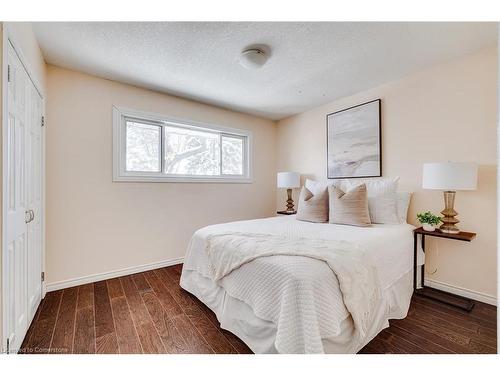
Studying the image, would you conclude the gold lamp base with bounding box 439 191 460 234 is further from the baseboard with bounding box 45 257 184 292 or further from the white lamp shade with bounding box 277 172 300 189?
the baseboard with bounding box 45 257 184 292

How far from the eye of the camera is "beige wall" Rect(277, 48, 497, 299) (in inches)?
80.8

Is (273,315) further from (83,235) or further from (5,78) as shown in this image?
(83,235)

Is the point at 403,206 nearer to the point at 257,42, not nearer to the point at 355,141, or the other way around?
the point at 355,141

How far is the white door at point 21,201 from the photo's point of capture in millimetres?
1312

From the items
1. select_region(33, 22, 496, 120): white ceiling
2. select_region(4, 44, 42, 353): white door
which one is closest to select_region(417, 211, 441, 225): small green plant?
select_region(33, 22, 496, 120): white ceiling

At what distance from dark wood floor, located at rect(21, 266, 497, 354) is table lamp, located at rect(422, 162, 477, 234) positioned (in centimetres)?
77

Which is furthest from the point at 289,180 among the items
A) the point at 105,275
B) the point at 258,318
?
the point at 105,275

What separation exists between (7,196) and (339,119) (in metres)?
3.41

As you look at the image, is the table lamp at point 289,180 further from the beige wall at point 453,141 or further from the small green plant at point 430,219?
the small green plant at point 430,219
